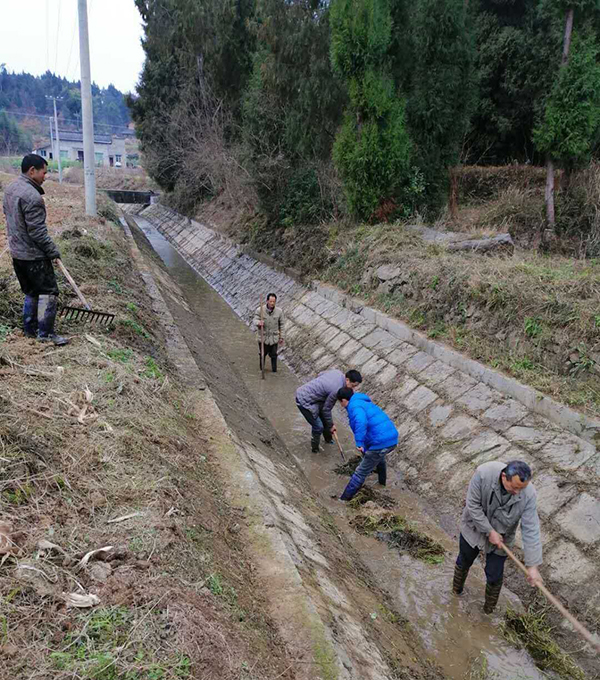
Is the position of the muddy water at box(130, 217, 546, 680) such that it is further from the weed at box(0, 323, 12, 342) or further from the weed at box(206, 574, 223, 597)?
the weed at box(0, 323, 12, 342)

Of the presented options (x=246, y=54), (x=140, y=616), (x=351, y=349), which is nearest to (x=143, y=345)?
(x=351, y=349)

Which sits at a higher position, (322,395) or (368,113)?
(368,113)

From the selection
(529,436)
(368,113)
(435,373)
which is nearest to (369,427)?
(529,436)

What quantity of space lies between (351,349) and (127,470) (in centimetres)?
674

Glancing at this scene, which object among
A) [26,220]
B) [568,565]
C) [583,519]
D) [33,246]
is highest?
[26,220]

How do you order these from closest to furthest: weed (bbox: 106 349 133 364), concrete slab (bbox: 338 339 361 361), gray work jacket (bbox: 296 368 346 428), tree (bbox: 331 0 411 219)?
1. weed (bbox: 106 349 133 364)
2. gray work jacket (bbox: 296 368 346 428)
3. concrete slab (bbox: 338 339 361 361)
4. tree (bbox: 331 0 411 219)

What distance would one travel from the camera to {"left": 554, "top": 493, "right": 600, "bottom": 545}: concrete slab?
5.10 metres

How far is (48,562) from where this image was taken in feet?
10.1

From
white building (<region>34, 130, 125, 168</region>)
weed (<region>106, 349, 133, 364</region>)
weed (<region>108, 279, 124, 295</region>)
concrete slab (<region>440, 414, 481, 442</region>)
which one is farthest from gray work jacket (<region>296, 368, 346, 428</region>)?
white building (<region>34, 130, 125, 168</region>)

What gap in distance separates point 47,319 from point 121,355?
37.8 inches

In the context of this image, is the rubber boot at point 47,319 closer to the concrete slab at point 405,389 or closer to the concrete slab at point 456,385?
the concrete slab at point 405,389

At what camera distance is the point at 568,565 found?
5.04m

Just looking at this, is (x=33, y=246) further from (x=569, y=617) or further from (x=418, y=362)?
(x=569, y=617)

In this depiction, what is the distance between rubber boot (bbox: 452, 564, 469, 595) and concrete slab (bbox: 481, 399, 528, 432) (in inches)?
81.4
